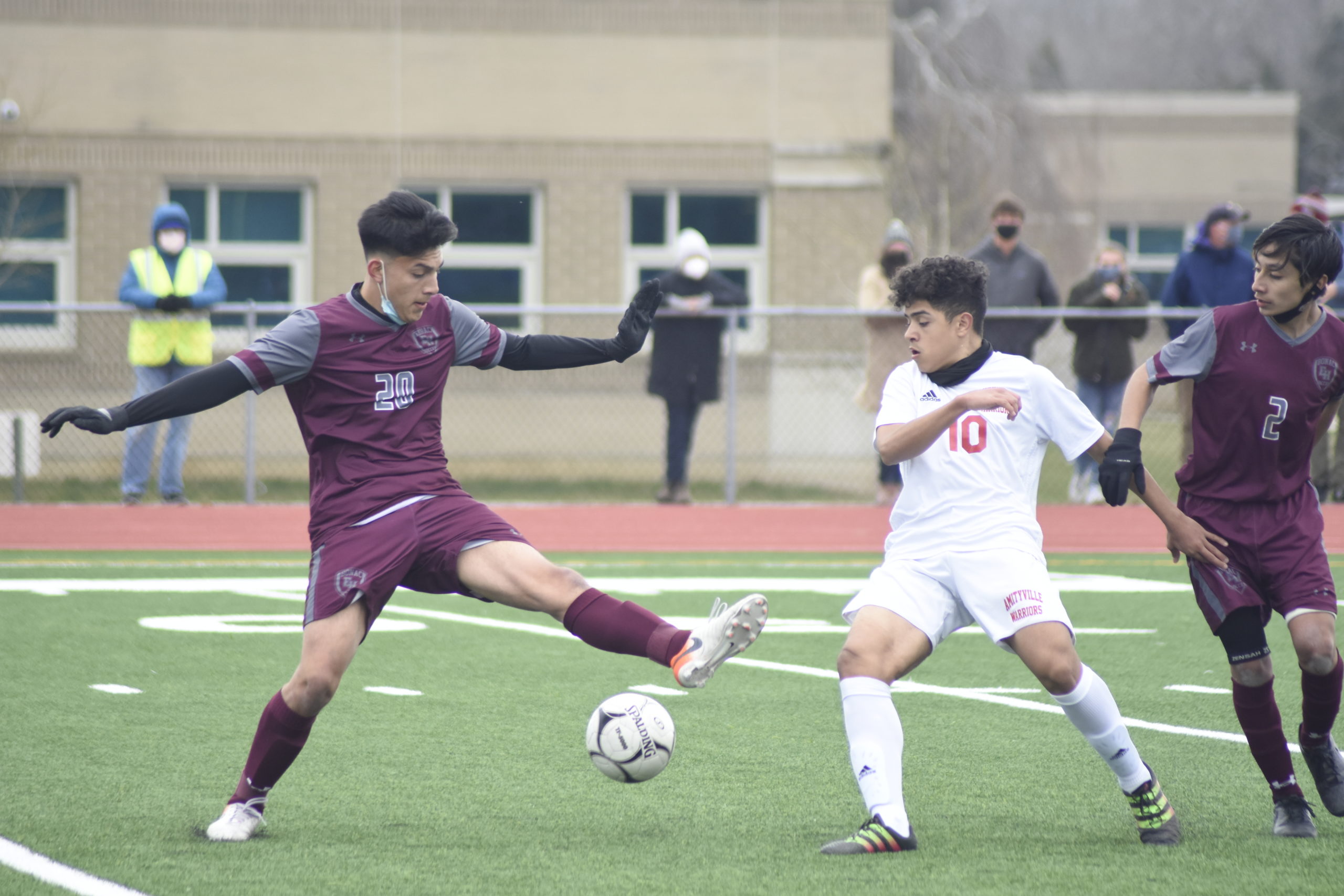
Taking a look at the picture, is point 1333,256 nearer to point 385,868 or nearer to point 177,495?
point 385,868

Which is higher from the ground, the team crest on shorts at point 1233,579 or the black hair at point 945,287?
the black hair at point 945,287

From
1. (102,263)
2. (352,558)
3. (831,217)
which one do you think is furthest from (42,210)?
(352,558)

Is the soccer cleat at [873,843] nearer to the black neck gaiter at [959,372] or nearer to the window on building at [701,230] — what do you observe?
the black neck gaiter at [959,372]

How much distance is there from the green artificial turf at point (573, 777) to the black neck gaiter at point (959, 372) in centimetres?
128

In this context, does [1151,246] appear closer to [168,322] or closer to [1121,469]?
[168,322]

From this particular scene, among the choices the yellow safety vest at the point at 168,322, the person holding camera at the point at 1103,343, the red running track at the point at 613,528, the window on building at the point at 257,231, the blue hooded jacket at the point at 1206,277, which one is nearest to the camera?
the red running track at the point at 613,528

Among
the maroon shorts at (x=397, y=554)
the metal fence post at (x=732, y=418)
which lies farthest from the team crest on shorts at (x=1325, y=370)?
the metal fence post at (x=732, y=418)

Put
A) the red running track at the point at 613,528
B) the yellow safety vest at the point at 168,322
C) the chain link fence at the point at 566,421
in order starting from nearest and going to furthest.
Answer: the red running track at the point at 613,528, the yellow safety vest at the point at 168,322, the chain link fence at the point at 566,421

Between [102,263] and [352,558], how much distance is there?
15.5 m

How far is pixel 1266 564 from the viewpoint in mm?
4781

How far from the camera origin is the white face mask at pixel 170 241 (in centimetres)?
1298

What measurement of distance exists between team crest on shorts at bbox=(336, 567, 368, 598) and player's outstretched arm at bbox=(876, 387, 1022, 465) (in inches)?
58.6

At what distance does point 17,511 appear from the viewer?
13422 millimetres

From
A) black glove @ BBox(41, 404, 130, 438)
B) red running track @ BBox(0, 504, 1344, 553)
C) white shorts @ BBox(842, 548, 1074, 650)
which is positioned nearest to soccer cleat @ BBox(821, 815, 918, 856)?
white shorts @ BBox(842, 548, 1074, 650)
